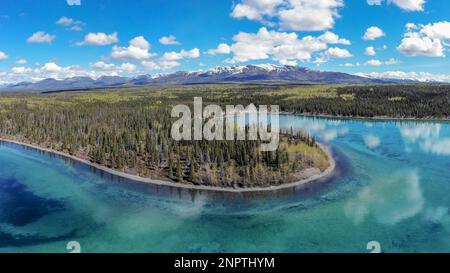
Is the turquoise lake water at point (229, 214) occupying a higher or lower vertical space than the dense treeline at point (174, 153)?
lower

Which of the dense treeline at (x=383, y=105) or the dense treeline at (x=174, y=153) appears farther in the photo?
the dense treeline at (x=383, y=105)

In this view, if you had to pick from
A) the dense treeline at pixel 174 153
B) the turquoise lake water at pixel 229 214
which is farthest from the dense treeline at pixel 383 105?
the turquoise lake water at pixel 229 214

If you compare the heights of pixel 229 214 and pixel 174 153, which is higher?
pixel 174 153

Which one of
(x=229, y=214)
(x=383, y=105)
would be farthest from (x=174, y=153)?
(x=383, y=105)

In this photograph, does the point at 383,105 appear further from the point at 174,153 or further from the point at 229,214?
the point at 229,214

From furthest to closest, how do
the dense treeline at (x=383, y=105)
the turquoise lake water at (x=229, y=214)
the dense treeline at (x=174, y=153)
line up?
the dense treeline at (x=383, y=105) < the dense treeline at (x=174, y=153) < the turquoise lake water at (x=229, y=214)

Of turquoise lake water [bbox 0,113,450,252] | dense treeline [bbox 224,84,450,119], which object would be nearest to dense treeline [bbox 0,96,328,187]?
turquoise lake water [bbox 0,113,450,252]

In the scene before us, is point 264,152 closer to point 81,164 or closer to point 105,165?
point 105,165

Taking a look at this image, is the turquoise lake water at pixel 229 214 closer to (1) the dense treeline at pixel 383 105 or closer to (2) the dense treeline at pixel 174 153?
(2) the dense treeline at pixel 174 153

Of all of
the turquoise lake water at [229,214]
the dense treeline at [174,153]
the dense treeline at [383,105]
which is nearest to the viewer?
the turquoise lake water at [229,214]
